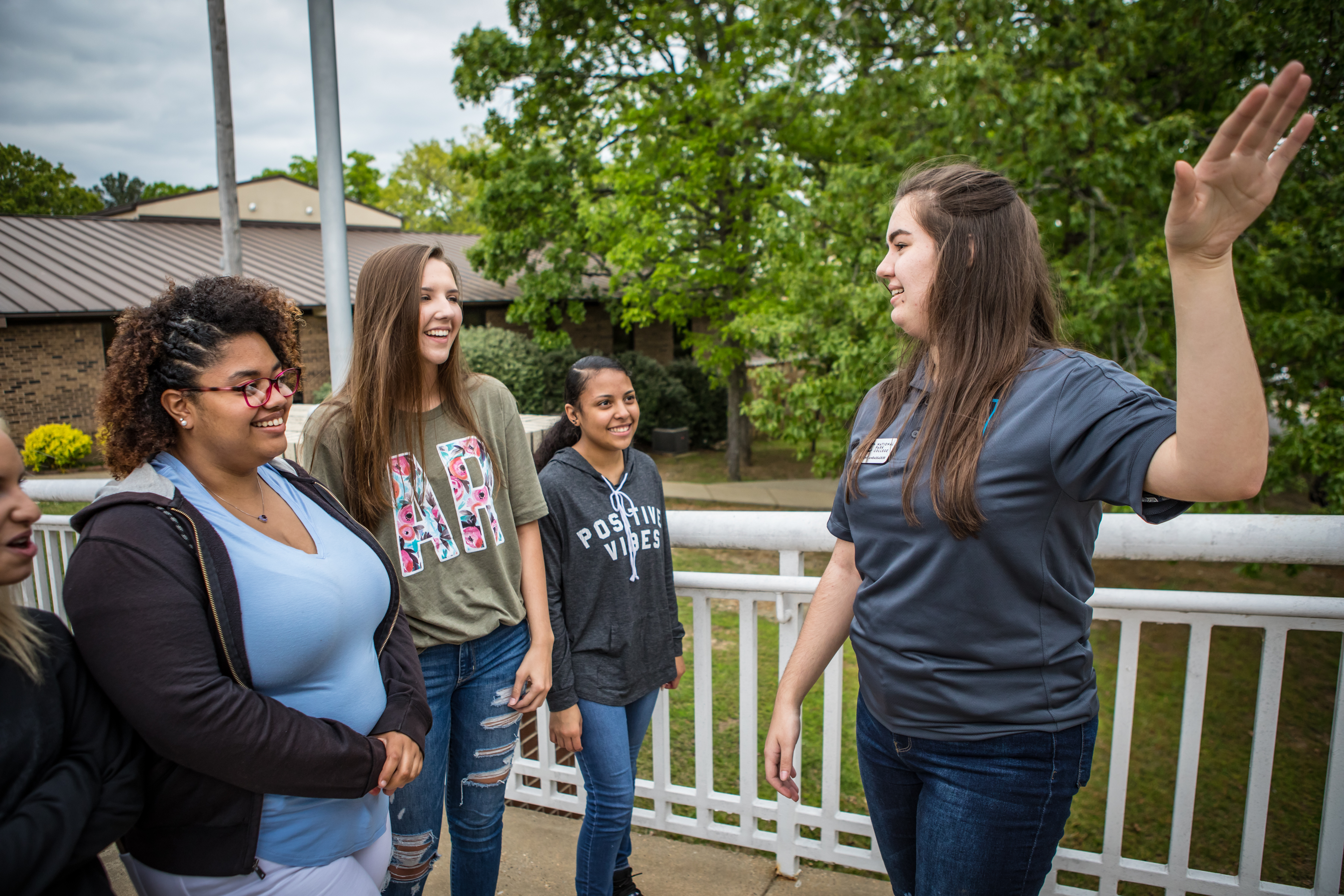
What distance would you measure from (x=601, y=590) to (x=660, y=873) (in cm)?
107

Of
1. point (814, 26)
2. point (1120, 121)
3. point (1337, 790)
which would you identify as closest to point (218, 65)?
point (814, 26)

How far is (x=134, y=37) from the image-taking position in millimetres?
4410

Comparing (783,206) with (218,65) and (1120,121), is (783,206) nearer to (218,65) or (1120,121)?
(1120,121)

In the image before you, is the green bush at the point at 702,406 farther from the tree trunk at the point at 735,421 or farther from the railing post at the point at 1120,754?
the railing post at the point at 1120,754

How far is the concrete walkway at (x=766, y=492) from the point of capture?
11344mm

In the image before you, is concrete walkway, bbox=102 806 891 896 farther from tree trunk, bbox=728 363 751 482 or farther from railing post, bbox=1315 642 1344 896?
tree trunk, bbox=728 363 751 482

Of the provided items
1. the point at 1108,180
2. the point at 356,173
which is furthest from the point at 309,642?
the point at 356,173

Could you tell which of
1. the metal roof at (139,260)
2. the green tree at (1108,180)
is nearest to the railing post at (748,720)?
Result: the green tree at (1108,180)

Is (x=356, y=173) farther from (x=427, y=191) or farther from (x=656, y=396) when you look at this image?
(x=656, y=396)

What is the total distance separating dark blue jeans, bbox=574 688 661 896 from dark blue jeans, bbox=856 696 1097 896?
97cm

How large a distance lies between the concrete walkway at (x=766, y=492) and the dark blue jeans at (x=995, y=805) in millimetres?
9160

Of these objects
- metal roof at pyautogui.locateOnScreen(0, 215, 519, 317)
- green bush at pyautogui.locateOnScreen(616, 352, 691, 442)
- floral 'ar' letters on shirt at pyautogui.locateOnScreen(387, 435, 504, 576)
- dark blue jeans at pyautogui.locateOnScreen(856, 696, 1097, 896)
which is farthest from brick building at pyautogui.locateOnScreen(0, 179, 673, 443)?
dark blue jeans at pyautogui.locateOnScreen(856, 696, 1097, 896)

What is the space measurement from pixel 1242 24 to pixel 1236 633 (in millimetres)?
4777

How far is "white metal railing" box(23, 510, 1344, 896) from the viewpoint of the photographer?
2.05 meters
